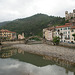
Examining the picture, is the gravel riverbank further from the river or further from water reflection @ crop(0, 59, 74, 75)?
water reflection @ crop(0, 59, 74, 75)

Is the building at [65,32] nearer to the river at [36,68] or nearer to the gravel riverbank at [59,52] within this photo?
the gravel riverbank at [59,52]

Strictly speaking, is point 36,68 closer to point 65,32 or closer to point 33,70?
point 33,70

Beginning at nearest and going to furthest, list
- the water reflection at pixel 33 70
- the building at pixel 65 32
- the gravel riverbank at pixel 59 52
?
the water reflection at pixel 33 70 → the gravel riverbank at pixel 59 52 → the building at pixel 65 32

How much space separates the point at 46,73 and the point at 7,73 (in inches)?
314

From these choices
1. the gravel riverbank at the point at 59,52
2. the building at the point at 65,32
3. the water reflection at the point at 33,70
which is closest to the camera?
the water reflection at the point at 33,70

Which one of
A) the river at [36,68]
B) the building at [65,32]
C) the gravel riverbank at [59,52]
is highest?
the building at [65,32]

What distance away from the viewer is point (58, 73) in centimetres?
1723

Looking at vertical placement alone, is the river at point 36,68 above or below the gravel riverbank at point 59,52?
below

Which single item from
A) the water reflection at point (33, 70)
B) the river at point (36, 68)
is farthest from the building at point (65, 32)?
the water reflection at point (33, 70)

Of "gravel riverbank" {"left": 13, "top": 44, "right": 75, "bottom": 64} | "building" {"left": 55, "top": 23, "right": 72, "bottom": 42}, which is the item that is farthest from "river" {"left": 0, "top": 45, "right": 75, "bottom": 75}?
"building" {"left": 55, "top": 23, "right": 72, "bottom": 42}

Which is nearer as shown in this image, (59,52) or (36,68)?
(36,68)

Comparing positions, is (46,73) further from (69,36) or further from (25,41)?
(25,41)

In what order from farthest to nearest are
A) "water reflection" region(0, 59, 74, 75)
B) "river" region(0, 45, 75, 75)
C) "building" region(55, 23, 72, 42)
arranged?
"building" region(55, 23, 72, 42), "river" region(0, 45, 75, 75), "water reflection" region(0, 59, 74, 75)

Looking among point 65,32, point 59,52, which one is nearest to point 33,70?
point 59,52
